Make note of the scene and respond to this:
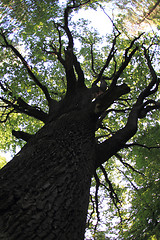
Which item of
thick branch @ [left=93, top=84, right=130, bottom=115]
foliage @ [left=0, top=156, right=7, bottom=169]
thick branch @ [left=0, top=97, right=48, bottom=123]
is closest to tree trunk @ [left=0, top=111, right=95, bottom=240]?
thick branch @ [left=93, top=84, right=130, bottom=115]

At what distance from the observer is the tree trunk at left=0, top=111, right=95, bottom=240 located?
68.7 inches

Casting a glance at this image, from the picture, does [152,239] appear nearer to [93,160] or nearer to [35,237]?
[93,160]

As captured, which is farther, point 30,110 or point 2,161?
point 2,161

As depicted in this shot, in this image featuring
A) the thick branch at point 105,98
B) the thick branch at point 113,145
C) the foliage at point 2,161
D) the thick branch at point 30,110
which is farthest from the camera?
the foliage at point 2,161

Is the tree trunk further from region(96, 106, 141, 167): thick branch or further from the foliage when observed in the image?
the foliage

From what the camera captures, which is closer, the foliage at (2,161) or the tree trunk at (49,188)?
the tree trunk at (49,188)

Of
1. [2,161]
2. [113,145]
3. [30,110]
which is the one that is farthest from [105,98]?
[2,161]

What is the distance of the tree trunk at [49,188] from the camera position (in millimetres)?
1746

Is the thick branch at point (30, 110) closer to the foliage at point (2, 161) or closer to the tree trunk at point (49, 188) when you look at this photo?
the tree trunk at point (49, 188)

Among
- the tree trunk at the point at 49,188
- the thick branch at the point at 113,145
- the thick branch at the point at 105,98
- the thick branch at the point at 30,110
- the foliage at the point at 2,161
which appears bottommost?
the tree trunk at the point at 49,188

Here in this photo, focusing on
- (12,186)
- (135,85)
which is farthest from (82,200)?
(135,85)

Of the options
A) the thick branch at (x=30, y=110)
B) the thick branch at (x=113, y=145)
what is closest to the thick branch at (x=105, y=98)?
the thick branch at (x=113, y=145)

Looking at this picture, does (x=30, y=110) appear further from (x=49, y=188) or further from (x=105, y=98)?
(x=49, y=188)

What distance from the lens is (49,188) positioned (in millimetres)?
2186
